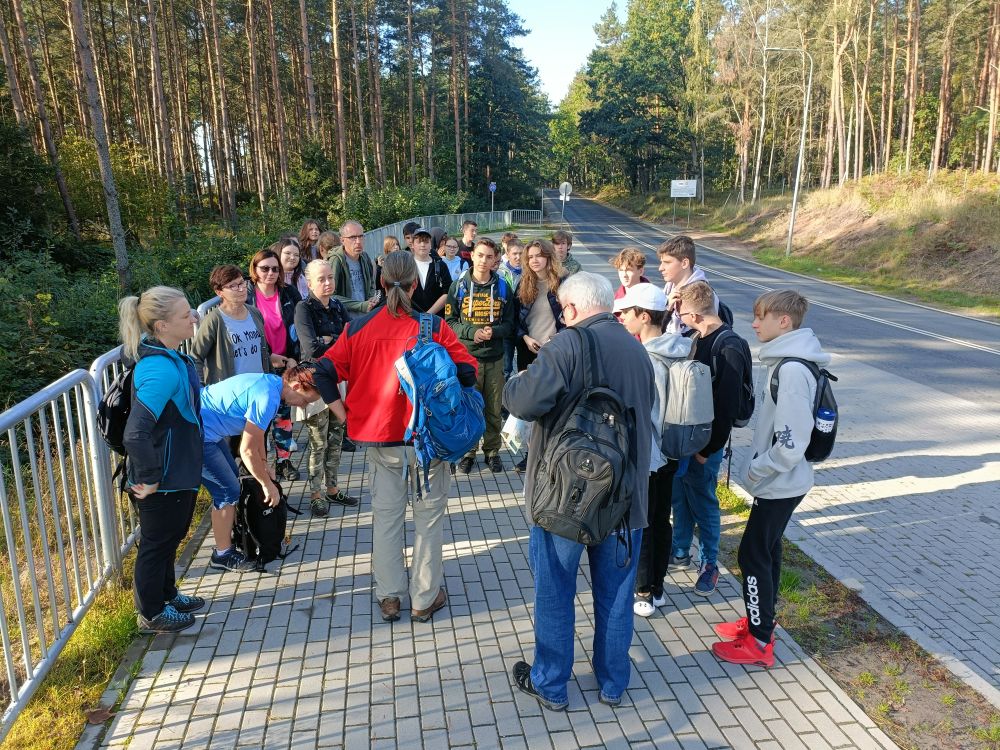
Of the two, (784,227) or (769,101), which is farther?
(769,101)

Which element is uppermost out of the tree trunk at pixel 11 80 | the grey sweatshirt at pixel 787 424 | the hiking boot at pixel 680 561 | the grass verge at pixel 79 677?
the tree trunk at pixel 11 80

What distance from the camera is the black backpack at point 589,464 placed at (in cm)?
288

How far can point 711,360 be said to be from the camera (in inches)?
156

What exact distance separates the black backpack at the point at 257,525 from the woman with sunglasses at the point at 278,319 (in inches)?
37.2

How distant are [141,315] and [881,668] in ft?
14.2

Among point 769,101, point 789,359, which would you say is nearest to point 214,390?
point 789,359

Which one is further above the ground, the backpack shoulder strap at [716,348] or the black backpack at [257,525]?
the backpack shoulder strap at [716,348]

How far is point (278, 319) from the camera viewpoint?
228 inches

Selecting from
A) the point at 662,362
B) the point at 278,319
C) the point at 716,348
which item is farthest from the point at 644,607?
the point at 278,319

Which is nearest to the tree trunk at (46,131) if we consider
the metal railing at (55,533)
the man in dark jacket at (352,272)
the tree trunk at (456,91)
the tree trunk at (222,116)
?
the tree trunk at (222,116)

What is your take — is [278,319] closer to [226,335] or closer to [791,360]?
[226,335]

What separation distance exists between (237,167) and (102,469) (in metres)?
46.6

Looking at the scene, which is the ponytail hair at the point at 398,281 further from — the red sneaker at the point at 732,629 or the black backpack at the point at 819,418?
the red sneaker at the point at 732,629

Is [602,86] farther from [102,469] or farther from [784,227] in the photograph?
[102,469]
